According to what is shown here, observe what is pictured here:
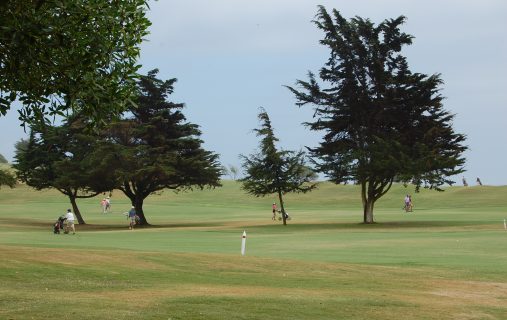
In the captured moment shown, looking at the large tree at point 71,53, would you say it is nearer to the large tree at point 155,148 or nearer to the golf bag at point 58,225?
the golf bag at point 58,225

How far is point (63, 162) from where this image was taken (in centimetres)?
6344

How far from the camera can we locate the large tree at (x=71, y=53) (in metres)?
10.1

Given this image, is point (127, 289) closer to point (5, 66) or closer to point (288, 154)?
point (5, 66)

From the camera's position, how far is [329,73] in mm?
60156

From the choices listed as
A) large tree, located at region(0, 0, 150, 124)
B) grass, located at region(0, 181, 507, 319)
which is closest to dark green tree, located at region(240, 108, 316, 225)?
grass, located at region(0, 181, 507, 319)

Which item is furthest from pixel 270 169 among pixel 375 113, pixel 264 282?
pixel 264 282

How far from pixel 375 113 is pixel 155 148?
59.0ft

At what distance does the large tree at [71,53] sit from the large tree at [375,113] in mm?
44588

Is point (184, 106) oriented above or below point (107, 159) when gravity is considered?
above

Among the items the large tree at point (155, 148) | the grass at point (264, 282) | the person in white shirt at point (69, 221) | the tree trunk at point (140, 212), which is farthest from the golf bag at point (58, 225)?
the grass at point (264, 282)

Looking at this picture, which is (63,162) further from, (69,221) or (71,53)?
(71,53)

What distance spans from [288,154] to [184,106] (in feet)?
37.3

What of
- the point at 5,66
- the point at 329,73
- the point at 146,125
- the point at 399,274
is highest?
the point at 329,73

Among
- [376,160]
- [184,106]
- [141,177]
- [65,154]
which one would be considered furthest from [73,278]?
[65,154]
